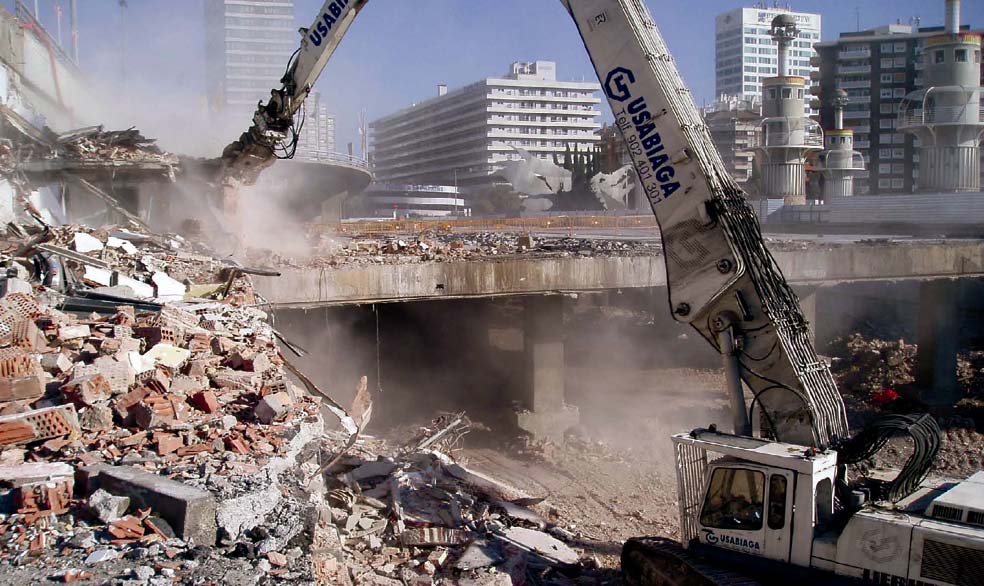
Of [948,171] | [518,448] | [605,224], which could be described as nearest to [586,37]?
[518,448]

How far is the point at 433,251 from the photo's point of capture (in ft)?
66.1

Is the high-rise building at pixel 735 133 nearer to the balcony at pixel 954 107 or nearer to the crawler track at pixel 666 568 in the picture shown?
the balcony at pixel 954 107

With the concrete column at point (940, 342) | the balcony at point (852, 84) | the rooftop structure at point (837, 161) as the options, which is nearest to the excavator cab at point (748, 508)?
the concrete column at point (940, 342)

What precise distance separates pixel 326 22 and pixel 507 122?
91810 millimetres

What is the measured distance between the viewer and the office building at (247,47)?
7106cm

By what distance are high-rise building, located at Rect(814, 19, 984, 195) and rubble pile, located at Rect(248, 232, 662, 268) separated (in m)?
61.9

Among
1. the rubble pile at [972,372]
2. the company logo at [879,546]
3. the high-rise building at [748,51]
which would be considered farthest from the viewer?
the high-rise building at [748,51]

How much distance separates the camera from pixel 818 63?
7825 cm

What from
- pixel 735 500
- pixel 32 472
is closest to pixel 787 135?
pixel 735 500

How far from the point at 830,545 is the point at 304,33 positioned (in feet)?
40.1

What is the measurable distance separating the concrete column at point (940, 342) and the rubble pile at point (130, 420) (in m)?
18.2

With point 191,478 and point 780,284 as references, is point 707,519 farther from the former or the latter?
point 191,478

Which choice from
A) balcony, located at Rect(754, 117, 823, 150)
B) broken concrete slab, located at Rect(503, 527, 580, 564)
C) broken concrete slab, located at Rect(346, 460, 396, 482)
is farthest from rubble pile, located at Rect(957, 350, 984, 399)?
balcony, located at Rect(754, 117, 823, 150)

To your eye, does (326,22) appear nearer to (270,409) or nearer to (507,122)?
(270,409)
